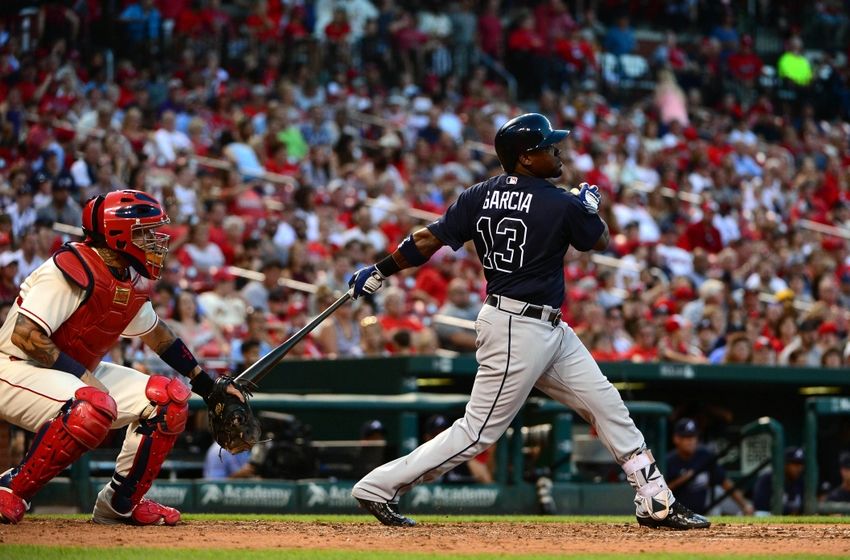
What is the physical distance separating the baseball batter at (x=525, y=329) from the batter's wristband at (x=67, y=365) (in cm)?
136

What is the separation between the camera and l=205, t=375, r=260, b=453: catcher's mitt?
646cm

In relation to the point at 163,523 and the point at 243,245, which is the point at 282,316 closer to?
the point at 243,245

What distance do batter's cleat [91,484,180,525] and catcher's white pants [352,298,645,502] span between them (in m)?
0.94

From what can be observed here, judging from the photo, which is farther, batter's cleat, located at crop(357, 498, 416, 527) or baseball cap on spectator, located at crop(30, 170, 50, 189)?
baseball cap on spectator, located at crop(30, 170, 50, 189)

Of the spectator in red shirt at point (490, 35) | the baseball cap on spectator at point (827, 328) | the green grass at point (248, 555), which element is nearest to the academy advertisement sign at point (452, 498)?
the green grass at point (248, 555)

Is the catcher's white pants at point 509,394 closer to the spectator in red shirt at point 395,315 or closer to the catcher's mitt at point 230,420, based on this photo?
the catcher's mitt at point 230,420

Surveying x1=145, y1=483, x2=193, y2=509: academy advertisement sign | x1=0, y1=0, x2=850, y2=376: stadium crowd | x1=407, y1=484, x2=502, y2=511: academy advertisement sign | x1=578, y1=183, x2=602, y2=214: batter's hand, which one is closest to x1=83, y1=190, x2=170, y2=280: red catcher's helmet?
x1=578, y1=183, x2=602, y2=214: batter's hand

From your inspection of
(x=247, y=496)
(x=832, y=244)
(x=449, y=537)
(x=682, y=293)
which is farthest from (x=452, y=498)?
(x=832, y=244)

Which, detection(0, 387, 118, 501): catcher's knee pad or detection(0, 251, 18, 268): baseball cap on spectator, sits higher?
detection(0, 251, 18, 268): baseball cap on spectator

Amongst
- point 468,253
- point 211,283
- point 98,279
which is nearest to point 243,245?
point 211,283

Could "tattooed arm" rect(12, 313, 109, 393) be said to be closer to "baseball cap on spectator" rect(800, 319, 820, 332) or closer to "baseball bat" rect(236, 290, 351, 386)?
"baseball bat" rect(236, 290, 351, 386)

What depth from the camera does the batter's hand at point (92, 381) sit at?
6340 millimetres

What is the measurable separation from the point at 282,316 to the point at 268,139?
3.99 metres

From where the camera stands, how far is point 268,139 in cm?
1573
